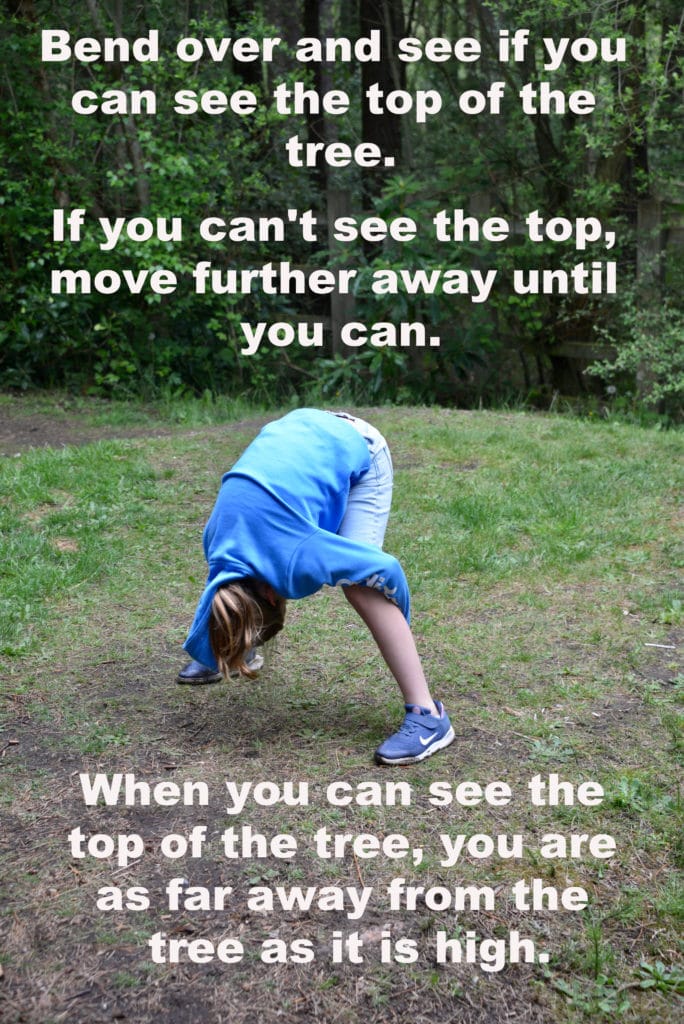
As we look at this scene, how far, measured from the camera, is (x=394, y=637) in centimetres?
355

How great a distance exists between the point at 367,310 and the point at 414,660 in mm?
6610

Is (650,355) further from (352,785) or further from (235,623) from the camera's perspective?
(235,623)

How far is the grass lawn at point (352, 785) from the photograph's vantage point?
8.90 feet

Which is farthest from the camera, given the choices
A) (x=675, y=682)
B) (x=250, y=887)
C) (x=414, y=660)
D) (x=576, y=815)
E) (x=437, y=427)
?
(x=437, y=427)

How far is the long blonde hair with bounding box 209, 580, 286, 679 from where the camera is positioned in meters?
3.24

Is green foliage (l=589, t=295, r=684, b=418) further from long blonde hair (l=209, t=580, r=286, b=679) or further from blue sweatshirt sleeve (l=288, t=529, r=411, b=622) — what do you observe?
long blonde hair (l=209, t=580, r=286, b=679)

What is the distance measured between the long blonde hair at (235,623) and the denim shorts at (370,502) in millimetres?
443

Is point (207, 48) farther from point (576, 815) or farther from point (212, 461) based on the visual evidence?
point (576, 815)

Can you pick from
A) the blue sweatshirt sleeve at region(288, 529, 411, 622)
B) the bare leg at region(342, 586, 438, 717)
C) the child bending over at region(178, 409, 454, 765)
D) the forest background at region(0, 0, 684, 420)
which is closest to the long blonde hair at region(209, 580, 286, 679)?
the child bending over at region(178, 409, 454, 765)

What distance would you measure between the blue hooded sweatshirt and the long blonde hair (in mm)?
48

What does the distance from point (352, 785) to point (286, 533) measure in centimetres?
83

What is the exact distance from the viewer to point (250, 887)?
3.01 m

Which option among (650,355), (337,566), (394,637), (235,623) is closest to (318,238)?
(650,355)

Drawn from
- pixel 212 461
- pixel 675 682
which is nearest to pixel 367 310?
pixel 212 461
